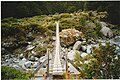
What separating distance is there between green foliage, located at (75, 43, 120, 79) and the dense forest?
22cm

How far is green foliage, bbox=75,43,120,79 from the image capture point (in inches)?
128

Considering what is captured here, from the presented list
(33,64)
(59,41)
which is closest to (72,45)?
(59,41)

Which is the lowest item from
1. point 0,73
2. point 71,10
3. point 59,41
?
point 0,73

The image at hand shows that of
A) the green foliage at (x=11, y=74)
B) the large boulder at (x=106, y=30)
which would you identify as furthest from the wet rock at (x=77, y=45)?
the green foliage at (x=11, y=74)

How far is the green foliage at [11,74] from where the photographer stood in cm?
327

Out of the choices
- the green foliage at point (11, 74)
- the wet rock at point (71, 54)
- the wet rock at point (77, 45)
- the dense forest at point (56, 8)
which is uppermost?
the dense forest at point (56, 8)

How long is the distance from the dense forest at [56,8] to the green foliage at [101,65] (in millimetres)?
224

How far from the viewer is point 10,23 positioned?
329cm

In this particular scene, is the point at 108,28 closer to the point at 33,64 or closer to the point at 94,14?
the point at 94,14

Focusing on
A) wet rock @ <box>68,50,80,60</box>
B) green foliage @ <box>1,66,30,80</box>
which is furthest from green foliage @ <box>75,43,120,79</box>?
green foliage @ <box>1,66,30,80</box>

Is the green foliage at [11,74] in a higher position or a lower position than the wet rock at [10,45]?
lower

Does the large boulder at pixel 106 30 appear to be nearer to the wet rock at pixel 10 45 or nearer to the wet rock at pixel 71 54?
the wet rock at pixel 71 54

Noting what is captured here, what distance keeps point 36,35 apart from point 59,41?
172 millimetres

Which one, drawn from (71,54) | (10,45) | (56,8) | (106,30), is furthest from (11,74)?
(106,30)
